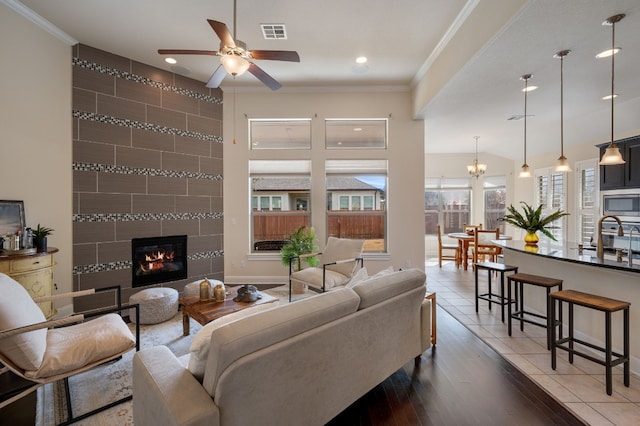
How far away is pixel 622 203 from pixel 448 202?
3.95 metres

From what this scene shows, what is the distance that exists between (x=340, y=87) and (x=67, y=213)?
462 cm

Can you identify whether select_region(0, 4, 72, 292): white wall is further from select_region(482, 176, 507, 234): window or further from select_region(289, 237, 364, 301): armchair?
select_region(482, 176, 507, 234): window

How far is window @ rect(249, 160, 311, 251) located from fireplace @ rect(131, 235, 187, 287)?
4.31ft

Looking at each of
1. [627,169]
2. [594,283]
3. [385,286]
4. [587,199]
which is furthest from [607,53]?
[587,199]

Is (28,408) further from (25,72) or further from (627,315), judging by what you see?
(627,315)

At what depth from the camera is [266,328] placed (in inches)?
54.6

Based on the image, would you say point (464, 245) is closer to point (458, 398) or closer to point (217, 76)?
point (458, 398)

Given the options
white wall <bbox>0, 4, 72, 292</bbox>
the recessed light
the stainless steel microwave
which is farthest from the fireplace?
the stainless steel microwave

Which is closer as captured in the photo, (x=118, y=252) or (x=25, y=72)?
(x=25, y=72)

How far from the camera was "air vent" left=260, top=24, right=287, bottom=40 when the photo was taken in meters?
3.52

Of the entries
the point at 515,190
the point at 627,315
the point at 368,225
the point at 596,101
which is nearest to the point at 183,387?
the point at 627,315

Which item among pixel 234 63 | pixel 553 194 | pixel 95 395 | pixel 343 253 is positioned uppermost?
pixel 234 63

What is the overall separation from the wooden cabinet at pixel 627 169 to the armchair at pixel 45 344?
724 centimetres

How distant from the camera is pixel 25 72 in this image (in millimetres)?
3340
